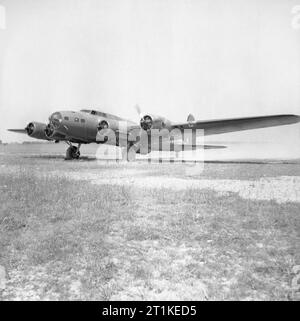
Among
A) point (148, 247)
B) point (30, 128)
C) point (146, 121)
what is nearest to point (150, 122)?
point (146, 121)

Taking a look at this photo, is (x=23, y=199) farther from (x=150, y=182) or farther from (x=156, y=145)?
(x=156, y=145)

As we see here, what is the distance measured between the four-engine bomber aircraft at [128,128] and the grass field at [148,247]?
12.8 metres

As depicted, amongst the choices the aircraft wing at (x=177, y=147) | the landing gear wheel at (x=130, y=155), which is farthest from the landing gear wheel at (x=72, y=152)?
the aircraft wing at (x=177, y=147)

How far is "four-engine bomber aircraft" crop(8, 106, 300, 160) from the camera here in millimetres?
19656

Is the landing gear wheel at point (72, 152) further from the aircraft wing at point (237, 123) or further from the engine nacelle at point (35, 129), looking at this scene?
the aircraft wing at point (237, 123)

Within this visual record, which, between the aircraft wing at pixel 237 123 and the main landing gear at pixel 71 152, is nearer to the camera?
the aircraft wing at pixel 237 123

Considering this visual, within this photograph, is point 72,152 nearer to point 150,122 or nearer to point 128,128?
point 128,128

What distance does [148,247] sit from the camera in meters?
4.62

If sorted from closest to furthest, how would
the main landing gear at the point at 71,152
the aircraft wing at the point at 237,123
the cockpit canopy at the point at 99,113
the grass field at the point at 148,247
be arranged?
the grass field at the point at 148,247 < the aircraft wing at the point at 237,123 < the cockpit canopy at the point at 99,113 < the main landing gear at the point at 71,152

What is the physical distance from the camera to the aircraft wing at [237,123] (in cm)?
1808

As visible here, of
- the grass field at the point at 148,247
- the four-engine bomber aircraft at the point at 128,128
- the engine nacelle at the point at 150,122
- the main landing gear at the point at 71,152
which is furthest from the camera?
the main landing gear at the point at 71,152

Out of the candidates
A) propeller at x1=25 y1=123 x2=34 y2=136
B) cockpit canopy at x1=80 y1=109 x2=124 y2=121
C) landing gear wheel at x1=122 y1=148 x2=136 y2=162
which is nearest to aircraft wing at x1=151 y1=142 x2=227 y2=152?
landing gear wheel at x1=122 y1=148 x2=136 y2=162

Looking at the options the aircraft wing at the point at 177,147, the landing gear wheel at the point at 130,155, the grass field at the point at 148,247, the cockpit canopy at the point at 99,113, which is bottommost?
the grass field at the point at 148,247

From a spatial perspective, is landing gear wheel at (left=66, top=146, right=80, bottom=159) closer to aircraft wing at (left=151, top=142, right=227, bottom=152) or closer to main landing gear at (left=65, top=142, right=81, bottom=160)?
main landing gear at (left=65, top=142, right=81, bottom=160)
